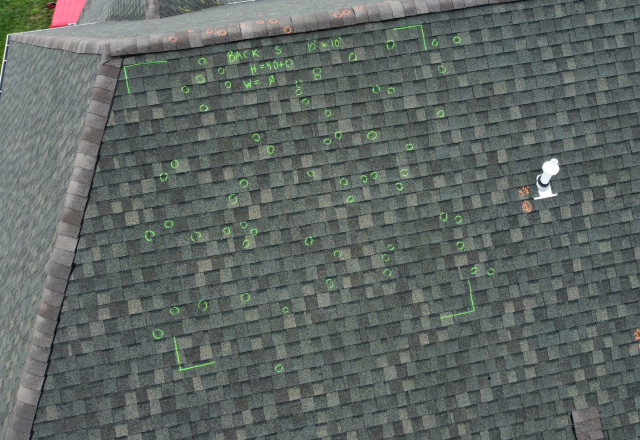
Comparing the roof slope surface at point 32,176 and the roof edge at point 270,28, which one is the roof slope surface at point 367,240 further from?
the roof slope surface at point 32,176

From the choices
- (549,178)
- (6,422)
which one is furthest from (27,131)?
(549,178)

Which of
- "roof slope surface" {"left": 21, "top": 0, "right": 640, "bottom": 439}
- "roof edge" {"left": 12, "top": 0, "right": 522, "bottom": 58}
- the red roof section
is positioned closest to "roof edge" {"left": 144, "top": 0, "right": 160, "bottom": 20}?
"roof edge" {"left": 12, "top": 0, "right": 522, "bottom": 58}

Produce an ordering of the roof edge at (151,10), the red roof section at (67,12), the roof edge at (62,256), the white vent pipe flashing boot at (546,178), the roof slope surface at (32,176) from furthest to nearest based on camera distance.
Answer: the red roof section at (67,12) < the roof edge at (151,10) < the roof slope surface at (32,176) < the white vent pipe flashing boot at (546,178) < the roof edge at (62,256)

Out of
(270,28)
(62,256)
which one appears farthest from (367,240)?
(62,256)

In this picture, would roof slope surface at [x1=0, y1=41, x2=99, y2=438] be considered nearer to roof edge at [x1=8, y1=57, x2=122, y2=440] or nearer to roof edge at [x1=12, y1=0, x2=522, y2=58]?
roof edge at [x1=8, y1=57, x2=122, y2=440]

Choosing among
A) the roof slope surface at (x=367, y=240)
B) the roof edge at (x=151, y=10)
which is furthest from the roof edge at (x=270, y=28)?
the roof edge at (x=151, y=10)

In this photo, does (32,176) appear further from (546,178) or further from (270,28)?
(546,178)
